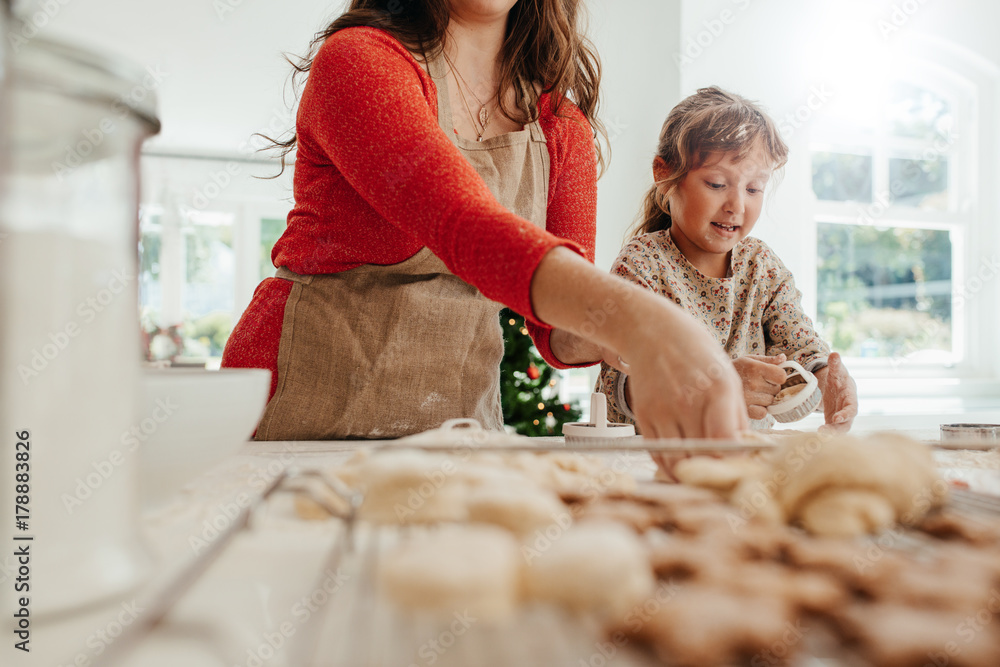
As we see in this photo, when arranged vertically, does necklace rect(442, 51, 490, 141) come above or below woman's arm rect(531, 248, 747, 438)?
above

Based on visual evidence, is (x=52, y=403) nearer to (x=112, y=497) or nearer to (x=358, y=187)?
(x=112, y=497)

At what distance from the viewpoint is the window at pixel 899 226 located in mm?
3145

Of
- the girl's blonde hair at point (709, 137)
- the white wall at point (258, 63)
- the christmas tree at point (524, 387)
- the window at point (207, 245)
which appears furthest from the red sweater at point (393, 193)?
the window at point (207, 245)

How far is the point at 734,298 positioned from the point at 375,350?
2.72ft

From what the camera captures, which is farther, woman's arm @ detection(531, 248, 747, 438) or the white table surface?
woman's arm @ detection(531, 248, 747, 438)

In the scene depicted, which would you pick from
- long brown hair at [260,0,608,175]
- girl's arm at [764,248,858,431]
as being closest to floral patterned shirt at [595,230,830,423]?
girl's arm at [764,248,858,431]

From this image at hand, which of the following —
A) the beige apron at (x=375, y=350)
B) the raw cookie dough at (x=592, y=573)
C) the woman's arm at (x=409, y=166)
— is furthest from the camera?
the beige apron at (x=375, y=350)

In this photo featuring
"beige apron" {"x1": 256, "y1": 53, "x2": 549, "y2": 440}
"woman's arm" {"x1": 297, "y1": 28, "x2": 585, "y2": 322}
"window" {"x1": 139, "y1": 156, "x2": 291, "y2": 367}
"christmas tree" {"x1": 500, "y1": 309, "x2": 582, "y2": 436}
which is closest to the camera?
"woman's arm" {"x1": 297, "y1": 28, "x2": 585, "y2": 322}

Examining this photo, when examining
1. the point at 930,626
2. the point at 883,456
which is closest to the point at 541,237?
the point at 883,456

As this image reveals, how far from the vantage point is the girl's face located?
139cm

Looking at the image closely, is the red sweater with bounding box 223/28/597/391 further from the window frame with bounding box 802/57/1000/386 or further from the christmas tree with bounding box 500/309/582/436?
the window frame with bounding box 802/57/1000/386

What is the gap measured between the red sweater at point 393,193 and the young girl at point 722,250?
28 centimetres

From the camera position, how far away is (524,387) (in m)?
2.43

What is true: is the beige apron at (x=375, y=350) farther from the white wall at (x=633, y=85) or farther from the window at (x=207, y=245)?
the window at (x=207, y=245)
